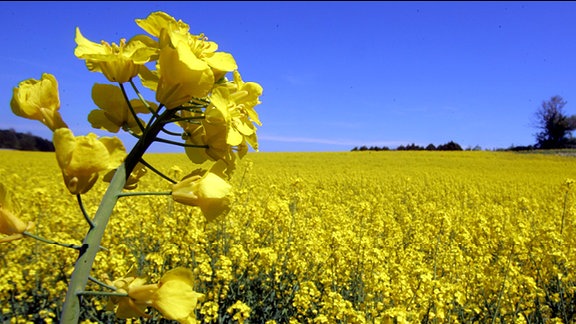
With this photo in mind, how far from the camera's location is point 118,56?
0.73 m

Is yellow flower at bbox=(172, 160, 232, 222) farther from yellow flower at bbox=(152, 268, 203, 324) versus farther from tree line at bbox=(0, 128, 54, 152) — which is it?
tree line at bbox=(0, 128, 54, 152)

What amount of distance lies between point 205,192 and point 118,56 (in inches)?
11.4

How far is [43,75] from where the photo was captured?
0.76 m

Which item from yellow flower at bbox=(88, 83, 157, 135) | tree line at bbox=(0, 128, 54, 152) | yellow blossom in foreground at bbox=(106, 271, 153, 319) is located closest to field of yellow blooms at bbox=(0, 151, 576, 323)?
yellow blossom in foreground at bbox=(106, 271, 153, 319)

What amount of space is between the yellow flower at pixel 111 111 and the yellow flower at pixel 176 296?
1.01 feet

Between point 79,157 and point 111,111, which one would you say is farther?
point 111,111

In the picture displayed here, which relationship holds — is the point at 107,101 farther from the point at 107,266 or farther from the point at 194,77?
the point at 107,266

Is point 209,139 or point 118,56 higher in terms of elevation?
point 118,56

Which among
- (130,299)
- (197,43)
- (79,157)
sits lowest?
(130,299)

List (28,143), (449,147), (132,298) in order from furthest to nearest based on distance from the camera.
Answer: (449,147)
(28,143)
(132,298)

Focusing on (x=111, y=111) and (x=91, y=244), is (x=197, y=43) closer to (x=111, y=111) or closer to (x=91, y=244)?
(x=111, y=111)

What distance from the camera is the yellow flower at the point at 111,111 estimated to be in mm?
831

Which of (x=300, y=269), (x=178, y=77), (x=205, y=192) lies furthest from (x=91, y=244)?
(x=300, y=269)

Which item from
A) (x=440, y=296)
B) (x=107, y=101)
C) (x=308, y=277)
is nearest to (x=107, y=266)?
(x=308, y=277)
